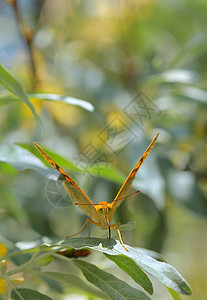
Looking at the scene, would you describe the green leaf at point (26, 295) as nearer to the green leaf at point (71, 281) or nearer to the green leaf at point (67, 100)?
the green leaf at point (71, 281)

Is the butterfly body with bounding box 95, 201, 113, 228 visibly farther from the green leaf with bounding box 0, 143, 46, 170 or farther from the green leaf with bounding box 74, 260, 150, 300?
the green leaf with bounding box 0, 143, 46, 170

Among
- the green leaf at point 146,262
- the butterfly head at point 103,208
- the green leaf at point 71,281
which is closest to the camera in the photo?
the green leaf at point 146,262

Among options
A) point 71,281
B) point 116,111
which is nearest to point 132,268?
point 71,281

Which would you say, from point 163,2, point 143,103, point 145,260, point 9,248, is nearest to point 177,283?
point 145,260

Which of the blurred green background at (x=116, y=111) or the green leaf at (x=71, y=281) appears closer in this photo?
the green leaf at (x=71, y=281)

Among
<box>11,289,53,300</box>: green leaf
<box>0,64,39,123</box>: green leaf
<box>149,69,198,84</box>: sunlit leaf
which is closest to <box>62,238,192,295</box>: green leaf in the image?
<box>11,289,53,300</box>: green leaf

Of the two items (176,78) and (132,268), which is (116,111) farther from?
(132,268)

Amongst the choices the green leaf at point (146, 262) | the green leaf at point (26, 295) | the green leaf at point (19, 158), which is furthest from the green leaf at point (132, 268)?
the green leaf at point (19, 158)

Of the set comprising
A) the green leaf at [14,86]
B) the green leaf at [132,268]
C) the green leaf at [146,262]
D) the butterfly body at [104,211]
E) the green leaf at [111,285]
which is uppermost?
the green leaf at [14,86]

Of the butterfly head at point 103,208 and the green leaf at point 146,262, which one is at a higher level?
the butterfly head at point 103,208
